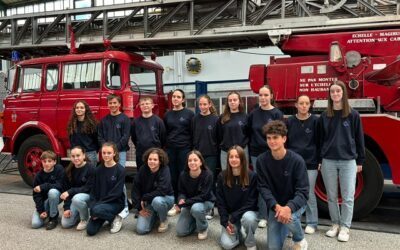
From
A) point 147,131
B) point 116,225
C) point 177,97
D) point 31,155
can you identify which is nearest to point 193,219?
point 116,225

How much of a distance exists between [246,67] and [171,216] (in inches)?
474

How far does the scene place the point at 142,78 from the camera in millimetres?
6898

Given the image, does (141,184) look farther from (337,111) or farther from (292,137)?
(337,111)

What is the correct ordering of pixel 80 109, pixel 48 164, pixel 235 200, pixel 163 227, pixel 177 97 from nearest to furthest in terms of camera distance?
pixel 235 200 < pixel 163 227 < pixel 48 164 < pixel 177 97 < pixel 80 109

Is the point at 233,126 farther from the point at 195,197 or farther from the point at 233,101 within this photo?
the point at 195,197

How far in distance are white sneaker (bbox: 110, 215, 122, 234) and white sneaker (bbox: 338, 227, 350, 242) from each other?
236cm

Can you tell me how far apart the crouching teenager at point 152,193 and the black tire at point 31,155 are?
2.79 metres

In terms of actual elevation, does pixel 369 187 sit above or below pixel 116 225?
above

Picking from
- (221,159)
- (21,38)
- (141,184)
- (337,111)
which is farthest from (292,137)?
(21,38)

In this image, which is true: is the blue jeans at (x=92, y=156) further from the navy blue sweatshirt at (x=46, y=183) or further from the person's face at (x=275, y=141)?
the person's face at (x=275, y=141)

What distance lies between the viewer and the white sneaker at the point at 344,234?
4.09 m

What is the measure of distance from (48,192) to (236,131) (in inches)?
90.7

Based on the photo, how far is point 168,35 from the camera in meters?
6.77

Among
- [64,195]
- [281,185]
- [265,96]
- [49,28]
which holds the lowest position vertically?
[64,195]
